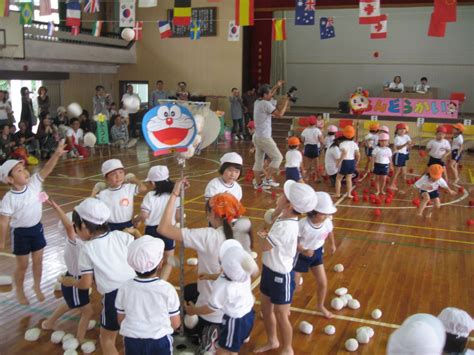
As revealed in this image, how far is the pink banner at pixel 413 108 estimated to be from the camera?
56.4 feet

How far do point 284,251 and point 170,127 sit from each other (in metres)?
1.32

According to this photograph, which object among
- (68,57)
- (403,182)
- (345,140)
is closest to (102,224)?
(345,140)

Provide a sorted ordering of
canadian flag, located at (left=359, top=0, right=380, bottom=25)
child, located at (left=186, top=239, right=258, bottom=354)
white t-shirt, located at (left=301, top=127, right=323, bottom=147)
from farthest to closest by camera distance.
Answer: canadian flag, located at (left=359, top=0, right=380, bottom=25) < white t-shirt, located at (left=301, top=127, right=323, bottom=147) < child, located at (left=186, top=239, right=258, bottom=354)

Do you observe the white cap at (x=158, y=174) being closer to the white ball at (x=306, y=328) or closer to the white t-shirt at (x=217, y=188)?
the white t-shirt at (x=217, y=188)

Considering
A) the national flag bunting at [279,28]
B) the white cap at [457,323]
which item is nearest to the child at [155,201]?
the white cap at [457,323]

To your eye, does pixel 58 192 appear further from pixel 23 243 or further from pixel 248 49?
pixel 248 49

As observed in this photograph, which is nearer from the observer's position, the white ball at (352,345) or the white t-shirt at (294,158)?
the white ball at (352,345)

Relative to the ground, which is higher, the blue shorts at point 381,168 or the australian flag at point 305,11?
the australian flag at point 305,11

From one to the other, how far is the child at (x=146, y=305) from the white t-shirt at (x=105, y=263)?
51 cm

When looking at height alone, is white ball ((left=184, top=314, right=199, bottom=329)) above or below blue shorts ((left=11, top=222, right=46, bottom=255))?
below

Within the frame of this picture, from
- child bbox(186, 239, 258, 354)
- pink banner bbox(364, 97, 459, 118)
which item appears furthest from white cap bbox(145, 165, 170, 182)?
pink banner bbox(364, 97, 459, 118)

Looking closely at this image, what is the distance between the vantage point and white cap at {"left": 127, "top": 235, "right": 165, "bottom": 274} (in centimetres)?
296

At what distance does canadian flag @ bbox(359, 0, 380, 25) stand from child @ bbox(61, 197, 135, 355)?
33.3 feet

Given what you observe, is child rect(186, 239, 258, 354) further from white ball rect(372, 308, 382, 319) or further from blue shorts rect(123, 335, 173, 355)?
white ball rect(372, 308, 382, 319)
